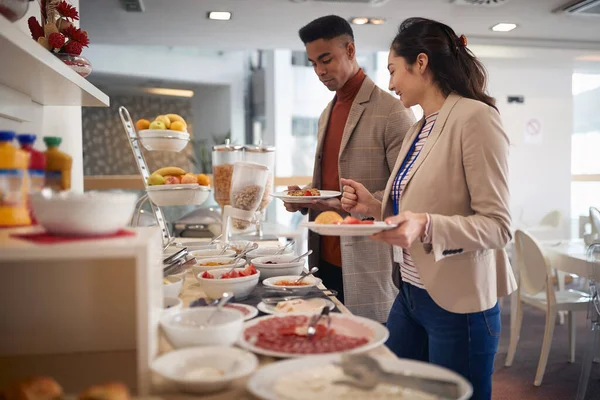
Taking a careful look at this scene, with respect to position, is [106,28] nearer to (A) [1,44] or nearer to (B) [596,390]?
(A) [1,44]

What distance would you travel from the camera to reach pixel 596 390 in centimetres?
312

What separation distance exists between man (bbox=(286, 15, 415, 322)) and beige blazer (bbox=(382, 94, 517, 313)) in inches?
26.4

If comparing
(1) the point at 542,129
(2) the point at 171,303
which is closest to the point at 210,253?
(2) the point at 171,303

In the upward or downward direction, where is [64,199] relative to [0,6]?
downward

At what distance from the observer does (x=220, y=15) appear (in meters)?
4.25

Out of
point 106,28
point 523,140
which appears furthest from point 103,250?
point 523,140

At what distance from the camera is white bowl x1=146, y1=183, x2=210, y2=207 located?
197 centimetres

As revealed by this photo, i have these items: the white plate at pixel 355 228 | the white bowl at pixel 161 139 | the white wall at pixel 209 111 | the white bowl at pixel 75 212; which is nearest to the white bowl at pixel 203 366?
the white bowl at pixel 75 212

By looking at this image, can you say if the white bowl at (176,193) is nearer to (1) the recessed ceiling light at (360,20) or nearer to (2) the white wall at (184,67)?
(1) the recessed ceiling light at (360,20)

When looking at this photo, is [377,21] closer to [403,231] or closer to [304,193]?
[304,193]

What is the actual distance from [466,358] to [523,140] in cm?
426

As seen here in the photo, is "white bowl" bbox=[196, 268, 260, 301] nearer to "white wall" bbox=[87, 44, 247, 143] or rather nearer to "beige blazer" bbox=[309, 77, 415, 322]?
"beige blazer" bbox=[309, 77, 415, 322]

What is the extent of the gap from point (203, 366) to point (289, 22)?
3.92 m

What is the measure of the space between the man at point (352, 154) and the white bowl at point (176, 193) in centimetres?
51
